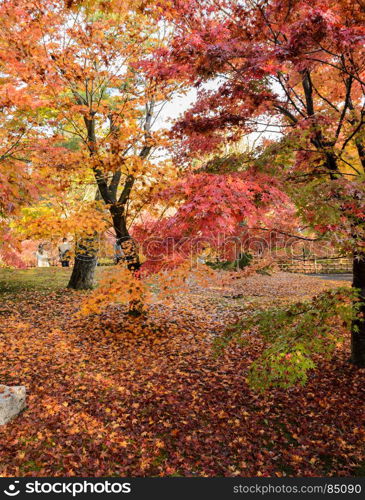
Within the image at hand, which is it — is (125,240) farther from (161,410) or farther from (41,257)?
(41,257)

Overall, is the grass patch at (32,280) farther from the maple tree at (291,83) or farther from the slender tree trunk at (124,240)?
the maple tree at (291,83)

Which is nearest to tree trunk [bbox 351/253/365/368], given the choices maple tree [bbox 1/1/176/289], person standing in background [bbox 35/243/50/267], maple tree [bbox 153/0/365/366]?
maple tree [bbox 153/0/365/366]

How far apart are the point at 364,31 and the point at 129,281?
213 inches

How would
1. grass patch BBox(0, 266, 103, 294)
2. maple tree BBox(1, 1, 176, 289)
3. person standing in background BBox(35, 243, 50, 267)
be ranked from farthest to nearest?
person standing in background BBox(35, 243, 50, 267)
grass patch BBox(0, 266, 103, 294)
maple tree BBox(1, 1, 176, 289)

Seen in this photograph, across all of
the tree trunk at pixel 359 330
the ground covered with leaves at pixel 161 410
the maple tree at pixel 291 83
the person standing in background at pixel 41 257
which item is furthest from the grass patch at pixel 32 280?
the tree trunk at pixel 359 330

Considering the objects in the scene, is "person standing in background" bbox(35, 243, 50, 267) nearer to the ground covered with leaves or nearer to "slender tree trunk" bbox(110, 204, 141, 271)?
the ground covered with leaves

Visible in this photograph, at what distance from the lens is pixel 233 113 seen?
4.81 m

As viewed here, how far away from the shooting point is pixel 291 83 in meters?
5.14

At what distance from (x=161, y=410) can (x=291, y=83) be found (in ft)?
16.6

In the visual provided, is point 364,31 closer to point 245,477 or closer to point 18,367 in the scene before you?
point 245,477

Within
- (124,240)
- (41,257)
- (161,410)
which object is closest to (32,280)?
(124,240)

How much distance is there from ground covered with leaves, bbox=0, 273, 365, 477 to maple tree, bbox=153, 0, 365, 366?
1318mm

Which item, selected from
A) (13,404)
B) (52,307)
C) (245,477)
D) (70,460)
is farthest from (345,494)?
(52,307)

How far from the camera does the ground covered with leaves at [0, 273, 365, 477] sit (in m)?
3.67
